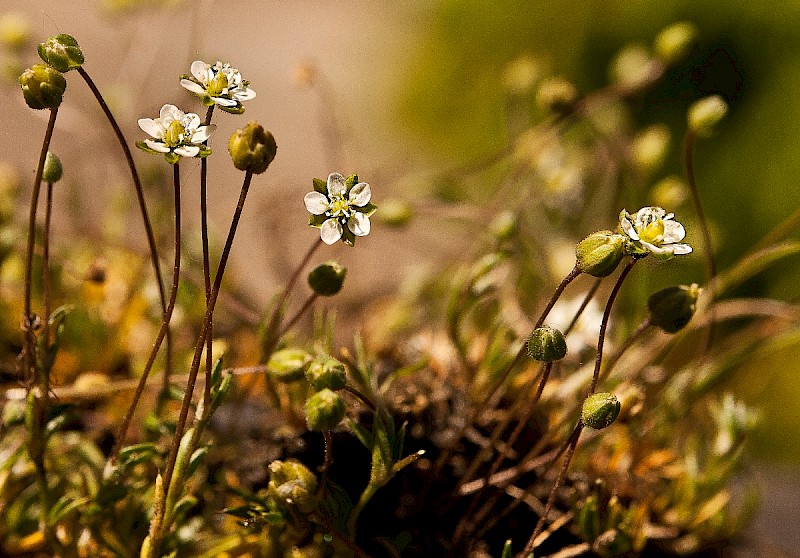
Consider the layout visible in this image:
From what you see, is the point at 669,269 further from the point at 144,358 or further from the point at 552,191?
the point at 144,358

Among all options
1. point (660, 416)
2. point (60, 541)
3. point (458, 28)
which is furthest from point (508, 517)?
point (458, 28)

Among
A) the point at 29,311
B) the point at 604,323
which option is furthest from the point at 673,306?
the point at 29,311

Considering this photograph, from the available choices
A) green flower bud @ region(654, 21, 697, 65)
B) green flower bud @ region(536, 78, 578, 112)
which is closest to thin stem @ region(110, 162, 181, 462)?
green flower bud @ region(536, 78, 578, 112)

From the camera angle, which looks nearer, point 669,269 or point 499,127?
point 669,269

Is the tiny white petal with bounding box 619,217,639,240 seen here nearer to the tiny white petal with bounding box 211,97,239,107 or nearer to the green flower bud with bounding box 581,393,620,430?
the green flower bud with bounding box 581,393,620,430

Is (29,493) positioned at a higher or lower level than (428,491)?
lower

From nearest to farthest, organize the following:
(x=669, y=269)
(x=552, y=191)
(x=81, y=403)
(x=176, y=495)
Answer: (x=176, y=495) → (x=81, y=403) → (x=552, y=191) → (x=669, y=269)

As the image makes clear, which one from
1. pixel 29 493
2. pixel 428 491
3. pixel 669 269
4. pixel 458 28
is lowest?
pixel 29 493

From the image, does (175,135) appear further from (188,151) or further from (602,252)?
(602,252)
